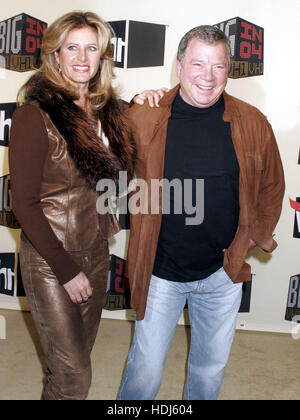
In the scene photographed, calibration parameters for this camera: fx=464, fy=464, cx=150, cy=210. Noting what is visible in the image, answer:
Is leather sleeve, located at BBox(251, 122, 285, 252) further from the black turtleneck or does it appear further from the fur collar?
the fur collar

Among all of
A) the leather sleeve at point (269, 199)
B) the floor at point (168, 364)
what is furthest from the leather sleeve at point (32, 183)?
the floor at point (168, 364)

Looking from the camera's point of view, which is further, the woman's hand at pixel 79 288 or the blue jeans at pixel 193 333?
the blue jeans at pixel 193 333

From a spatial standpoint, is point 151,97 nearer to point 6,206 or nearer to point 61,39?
point 61,39

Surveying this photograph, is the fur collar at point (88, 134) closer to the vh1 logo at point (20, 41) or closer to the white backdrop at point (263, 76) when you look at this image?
the white backdrop at point (263, 76)

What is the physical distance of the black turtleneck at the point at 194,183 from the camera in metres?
1.80

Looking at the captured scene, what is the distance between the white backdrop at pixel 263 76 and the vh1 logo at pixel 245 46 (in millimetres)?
36

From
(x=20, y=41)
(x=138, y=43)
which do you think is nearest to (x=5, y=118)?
(x=20, y=41)

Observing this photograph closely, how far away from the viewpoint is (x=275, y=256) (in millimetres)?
3439

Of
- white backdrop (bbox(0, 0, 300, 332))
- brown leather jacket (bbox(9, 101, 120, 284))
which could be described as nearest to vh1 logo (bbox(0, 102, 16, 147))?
white backdrop (bbox(0, 0, 300, 332))

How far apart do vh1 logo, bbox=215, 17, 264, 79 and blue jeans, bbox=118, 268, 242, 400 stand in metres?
1.88

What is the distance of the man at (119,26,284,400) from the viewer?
1.79m

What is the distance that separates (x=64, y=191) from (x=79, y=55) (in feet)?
1.71

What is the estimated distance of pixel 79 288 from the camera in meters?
1.67
